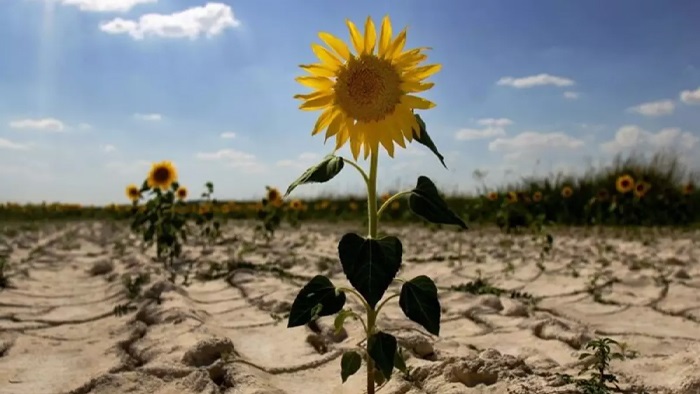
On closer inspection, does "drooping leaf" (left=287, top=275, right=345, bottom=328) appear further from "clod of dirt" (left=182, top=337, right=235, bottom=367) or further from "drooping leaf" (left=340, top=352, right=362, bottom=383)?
"clod of dirt" (left=182, top=337, right=235, bottom=367)

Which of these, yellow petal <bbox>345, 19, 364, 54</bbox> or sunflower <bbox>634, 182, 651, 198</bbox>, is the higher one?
yellow petal <bbox>345, 19, 364, 54</bbox>

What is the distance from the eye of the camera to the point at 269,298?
357cm

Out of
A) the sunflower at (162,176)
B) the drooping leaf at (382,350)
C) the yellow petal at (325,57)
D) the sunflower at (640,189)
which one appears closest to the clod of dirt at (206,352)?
the drooping leaf at (382,350)

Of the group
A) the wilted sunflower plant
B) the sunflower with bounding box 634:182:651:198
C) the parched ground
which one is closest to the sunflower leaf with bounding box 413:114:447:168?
the wilted sunflower plant

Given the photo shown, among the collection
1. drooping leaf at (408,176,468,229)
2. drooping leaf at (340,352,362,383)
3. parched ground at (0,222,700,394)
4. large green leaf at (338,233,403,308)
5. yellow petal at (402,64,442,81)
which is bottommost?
parched ground at (0,222,700,394)

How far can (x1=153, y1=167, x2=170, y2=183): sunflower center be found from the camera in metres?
5.74

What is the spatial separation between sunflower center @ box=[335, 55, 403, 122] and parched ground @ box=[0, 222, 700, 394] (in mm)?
813

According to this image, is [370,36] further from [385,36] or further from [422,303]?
[422,303]

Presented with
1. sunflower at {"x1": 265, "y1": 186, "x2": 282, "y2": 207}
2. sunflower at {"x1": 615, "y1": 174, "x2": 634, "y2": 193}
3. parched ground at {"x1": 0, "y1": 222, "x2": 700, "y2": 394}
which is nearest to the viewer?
parched ground at {"x1": 0, "y1": 222, "x2": 700, "y2": 394}

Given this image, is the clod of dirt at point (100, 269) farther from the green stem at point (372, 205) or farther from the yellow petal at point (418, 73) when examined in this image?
the yellow petal at point (418, 73)

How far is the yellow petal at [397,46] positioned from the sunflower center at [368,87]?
0.02 metres

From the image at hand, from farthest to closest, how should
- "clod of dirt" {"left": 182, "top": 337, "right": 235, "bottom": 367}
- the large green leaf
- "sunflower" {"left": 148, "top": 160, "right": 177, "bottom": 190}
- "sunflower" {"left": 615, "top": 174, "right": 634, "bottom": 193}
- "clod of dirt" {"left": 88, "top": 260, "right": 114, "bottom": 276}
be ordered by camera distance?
"sunflower" {"left": 615, "top": 174, "right": 634, "bottom": 193}, "sunflower" {"left": 148, "top": 160, "right": 177, "bottom": 190}, "clod of dirt" {"left": 88, "top": 260, "right": 114, "bottom": 276}, "clod of dirt" {"left": 182, "top": 337, "right": 235, "bottom": 367}, the large green leaf

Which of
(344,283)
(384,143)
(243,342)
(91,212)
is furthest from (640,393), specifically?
(91,212)

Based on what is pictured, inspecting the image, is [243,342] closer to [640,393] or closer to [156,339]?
[156,339]
